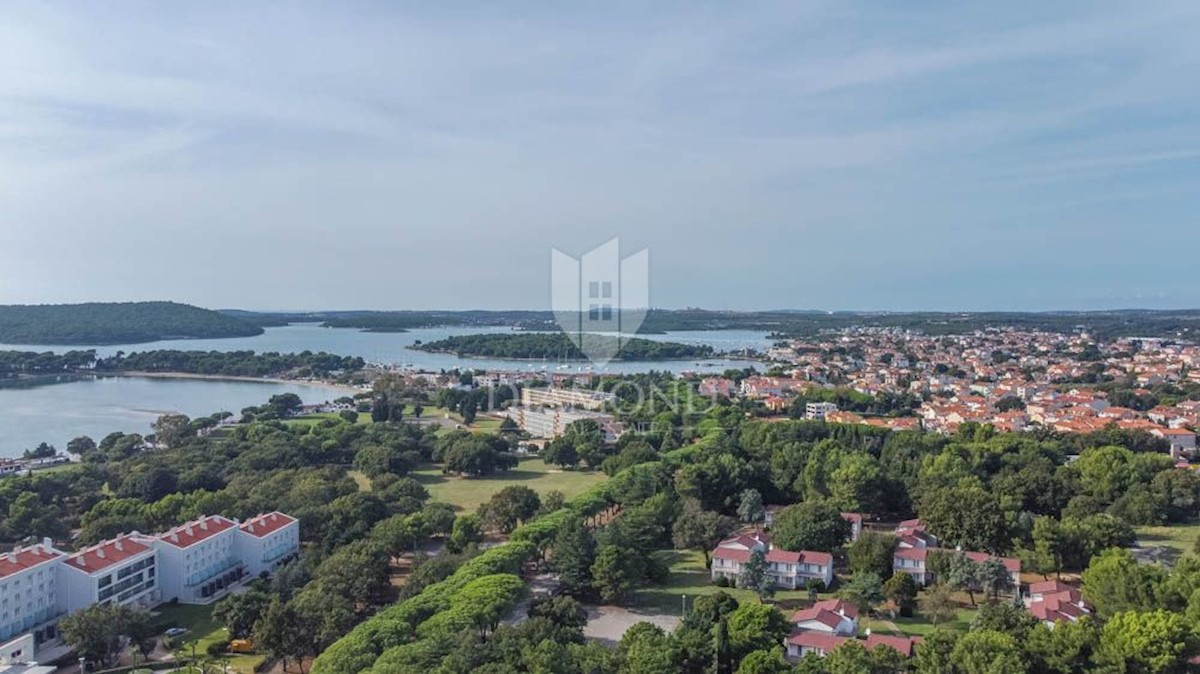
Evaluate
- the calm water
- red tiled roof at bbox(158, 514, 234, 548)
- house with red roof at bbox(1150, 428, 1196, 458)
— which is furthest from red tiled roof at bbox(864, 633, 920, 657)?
the calm water

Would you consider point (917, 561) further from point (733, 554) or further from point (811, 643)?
point (811, 643)

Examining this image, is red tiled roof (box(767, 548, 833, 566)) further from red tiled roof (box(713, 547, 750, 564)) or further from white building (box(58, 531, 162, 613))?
white building (box(58, 531, 162, 613))

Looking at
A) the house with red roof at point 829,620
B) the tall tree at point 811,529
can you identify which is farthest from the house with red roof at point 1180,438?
the house with red roof at point 829,620

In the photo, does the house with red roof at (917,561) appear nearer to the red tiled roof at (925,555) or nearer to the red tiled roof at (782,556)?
the red tiled roof at (925,555)

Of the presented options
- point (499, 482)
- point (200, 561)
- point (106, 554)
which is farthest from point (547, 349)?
point (106, 554)

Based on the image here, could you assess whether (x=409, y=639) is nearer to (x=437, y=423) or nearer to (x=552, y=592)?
(x=552, y=592)
